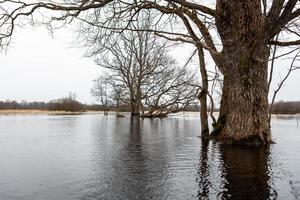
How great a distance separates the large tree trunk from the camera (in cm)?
1195

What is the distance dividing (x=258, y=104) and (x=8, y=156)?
25.8ft

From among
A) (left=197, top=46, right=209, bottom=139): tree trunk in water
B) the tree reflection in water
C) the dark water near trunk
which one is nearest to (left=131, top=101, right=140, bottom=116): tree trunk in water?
(left=197, top=46, right=209, bottom=139): tree trunk in water

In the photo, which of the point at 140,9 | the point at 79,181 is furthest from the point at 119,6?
the point at 79,181

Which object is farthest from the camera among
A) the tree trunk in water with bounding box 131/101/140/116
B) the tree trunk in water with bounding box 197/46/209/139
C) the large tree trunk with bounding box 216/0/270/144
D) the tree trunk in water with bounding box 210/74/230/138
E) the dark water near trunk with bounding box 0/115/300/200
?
the tree trunk in water with bounding box 131/101/140/116

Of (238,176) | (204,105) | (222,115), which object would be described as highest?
(204,105)

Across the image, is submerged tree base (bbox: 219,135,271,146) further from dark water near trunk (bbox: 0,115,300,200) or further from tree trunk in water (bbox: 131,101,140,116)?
tree trunk in water (bbox: 131,101,140,116)

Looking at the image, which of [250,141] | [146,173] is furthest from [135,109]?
[146,173]

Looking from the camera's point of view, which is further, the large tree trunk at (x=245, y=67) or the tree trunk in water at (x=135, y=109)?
the tree trunk in water at (x=135, y=109)

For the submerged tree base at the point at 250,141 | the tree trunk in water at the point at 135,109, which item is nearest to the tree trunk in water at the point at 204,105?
the submerged tree base at the point at 250,141

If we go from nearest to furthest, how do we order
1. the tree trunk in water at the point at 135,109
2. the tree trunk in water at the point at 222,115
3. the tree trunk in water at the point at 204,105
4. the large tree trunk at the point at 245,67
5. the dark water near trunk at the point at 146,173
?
the dark water near trunk at the point at 146,173 → the large tree trunk at the point at 245,67 → the tree trunk in water at the point at 222,115 → the tree trunk in water at the point at 204,105 → the tree trunk in water at the point at 135,109

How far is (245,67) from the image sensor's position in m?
12.0

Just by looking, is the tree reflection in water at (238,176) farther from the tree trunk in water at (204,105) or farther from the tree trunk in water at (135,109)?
the tree trunk in water at (135,109)

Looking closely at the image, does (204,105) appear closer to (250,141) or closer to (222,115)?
(222,115)

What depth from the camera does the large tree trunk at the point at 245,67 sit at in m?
11.9
